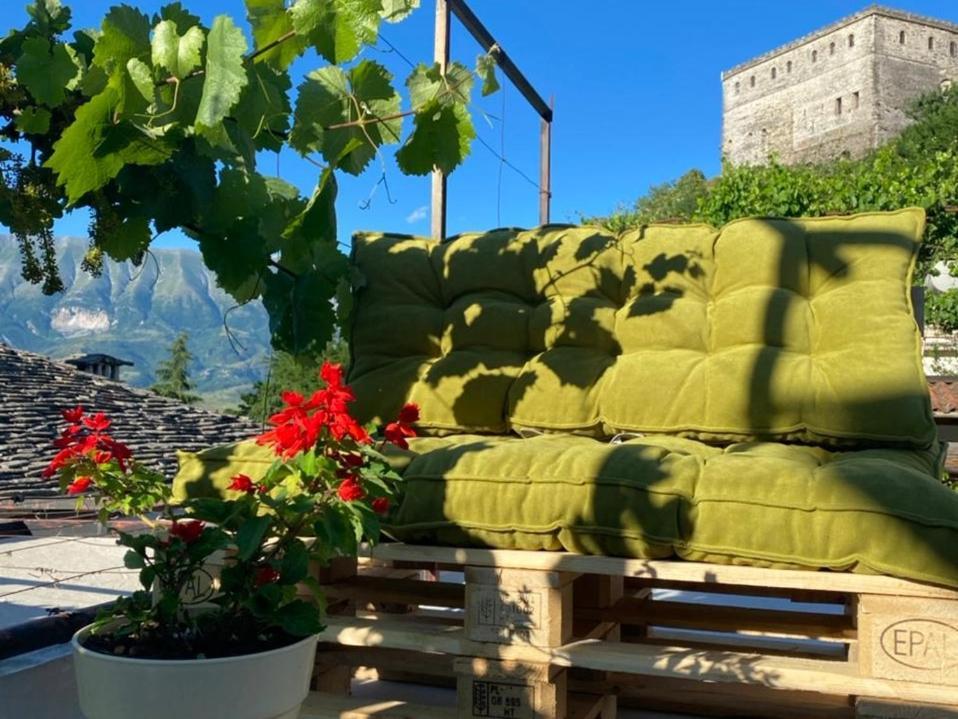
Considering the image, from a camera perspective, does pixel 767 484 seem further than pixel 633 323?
No

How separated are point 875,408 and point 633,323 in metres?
0.62

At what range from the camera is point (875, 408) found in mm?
2043

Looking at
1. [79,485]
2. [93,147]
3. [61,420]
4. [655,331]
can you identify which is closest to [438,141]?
[93,147]

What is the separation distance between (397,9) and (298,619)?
1.04 metres

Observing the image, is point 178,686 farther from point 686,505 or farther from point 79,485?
point 686,505

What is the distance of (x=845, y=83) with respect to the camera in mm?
37031

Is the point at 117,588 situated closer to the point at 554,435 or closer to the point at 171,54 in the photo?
the point at 554,435

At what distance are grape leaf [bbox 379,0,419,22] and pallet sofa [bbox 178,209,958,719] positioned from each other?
806 millimetres

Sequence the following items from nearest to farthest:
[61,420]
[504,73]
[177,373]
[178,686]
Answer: [178,686] < [504,73] < [61,420] < [177,373]

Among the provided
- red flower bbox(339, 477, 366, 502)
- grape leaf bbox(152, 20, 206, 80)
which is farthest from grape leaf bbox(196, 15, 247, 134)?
red flower bbox(339, 477, 366, 502)

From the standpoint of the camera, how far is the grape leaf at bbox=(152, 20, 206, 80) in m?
1.40

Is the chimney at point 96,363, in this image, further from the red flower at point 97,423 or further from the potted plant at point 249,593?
the potted plant at point 249,593

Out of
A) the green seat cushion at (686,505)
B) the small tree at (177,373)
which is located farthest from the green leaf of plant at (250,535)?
the small tree at (177,373)

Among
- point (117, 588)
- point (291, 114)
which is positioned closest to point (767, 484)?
point (291, 114)
